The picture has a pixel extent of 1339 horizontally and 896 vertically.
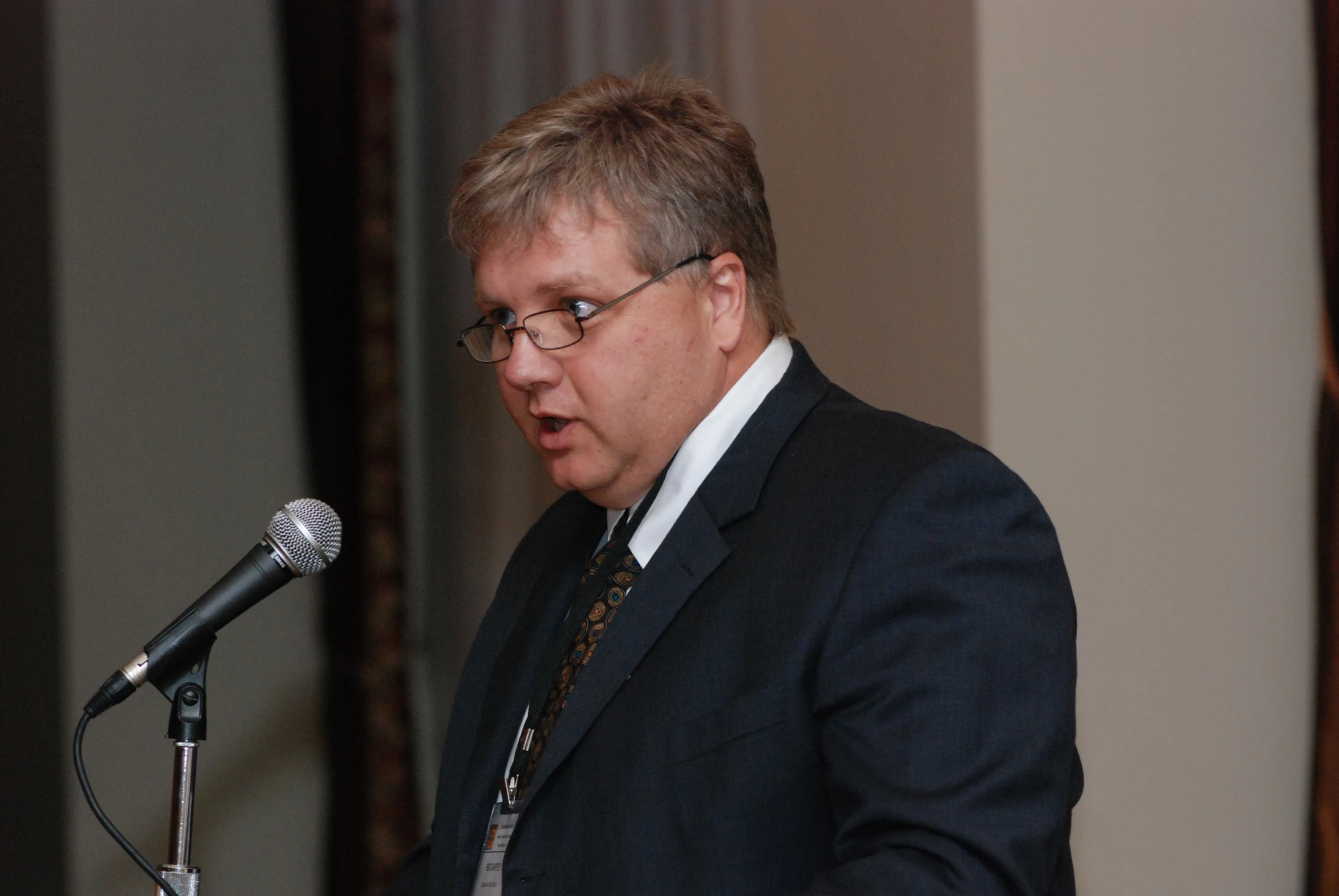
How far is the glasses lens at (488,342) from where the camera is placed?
5.25 feet

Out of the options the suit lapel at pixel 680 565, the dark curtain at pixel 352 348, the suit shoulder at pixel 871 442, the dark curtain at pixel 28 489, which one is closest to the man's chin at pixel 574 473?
the suit lapel at pixel 680 565

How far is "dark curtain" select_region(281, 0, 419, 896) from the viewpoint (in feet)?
9.36

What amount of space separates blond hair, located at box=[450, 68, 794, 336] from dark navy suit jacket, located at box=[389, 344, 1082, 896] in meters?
0.22

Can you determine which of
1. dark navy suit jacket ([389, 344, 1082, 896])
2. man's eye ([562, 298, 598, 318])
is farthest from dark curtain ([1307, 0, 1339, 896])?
man's eye ([562, 298, 598, 318])

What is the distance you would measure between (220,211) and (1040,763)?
2.30 metres

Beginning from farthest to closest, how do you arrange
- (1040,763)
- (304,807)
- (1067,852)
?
(304,807), (1067,852), (1040,763)

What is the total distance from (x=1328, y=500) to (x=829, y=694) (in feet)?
5.12

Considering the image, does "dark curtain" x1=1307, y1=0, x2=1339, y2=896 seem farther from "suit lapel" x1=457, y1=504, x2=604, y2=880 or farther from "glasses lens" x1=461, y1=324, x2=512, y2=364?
"glasses lens" x1=461, y1=324, x2=512, y2=364

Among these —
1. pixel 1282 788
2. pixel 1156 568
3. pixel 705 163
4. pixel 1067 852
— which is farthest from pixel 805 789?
pixel 1282 788

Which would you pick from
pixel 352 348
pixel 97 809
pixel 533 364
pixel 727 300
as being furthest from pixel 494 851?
pixel 352 348

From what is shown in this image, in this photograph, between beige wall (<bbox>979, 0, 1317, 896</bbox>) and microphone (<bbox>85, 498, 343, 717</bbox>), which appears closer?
microphone (<bbox>85, 498, 343, 717</bbox>)

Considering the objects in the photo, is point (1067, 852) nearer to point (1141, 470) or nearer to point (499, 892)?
point (499, 892)

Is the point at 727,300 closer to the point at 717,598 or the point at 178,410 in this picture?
the point at 717,598

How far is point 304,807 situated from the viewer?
2.84 metres
